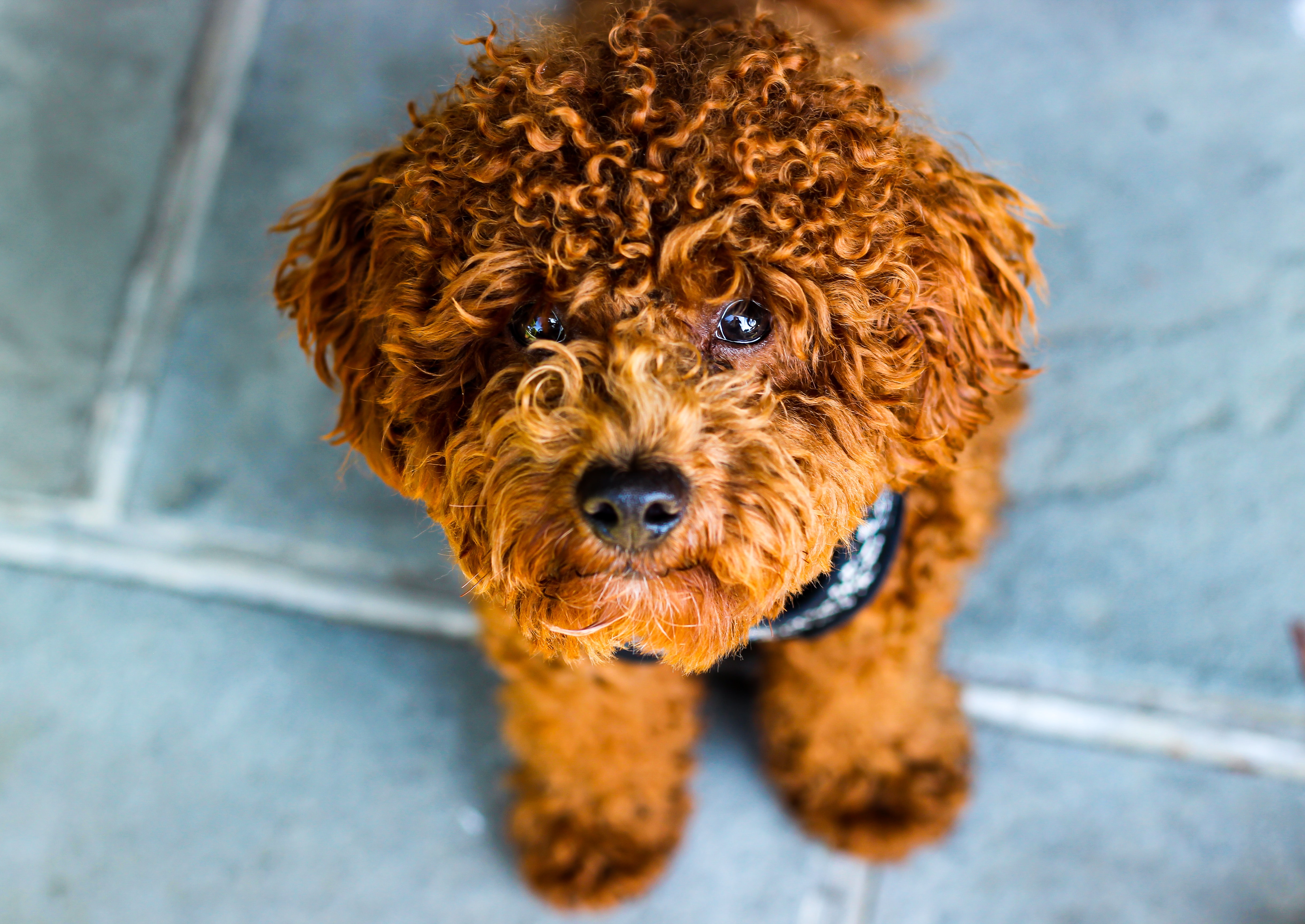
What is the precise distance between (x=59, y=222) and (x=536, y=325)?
5.66 ft

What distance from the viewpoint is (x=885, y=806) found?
1.99 meters

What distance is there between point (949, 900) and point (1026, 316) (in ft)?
4.07

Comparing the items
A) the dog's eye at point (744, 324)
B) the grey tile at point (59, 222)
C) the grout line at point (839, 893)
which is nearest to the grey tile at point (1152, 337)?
the grout line at point (839, 893)

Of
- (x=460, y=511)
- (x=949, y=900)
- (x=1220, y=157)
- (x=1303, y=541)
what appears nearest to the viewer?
(x=460, y=511)

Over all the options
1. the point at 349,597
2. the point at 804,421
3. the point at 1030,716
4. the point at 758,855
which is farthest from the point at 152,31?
the point at 1030,716

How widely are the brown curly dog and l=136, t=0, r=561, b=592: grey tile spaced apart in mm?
831

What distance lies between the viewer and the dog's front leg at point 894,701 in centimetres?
164

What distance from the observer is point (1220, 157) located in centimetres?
237

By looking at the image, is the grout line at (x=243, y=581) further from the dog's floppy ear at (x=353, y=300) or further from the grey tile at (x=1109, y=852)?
the grey tile at (x=1109, y=852)

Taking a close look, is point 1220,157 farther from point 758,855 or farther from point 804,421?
point 758,855

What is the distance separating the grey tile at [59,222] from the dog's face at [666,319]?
1.36 m

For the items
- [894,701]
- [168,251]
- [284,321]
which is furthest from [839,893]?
[168,251]

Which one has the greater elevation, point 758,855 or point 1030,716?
point 1030,716

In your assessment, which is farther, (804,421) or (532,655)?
(532,655)
